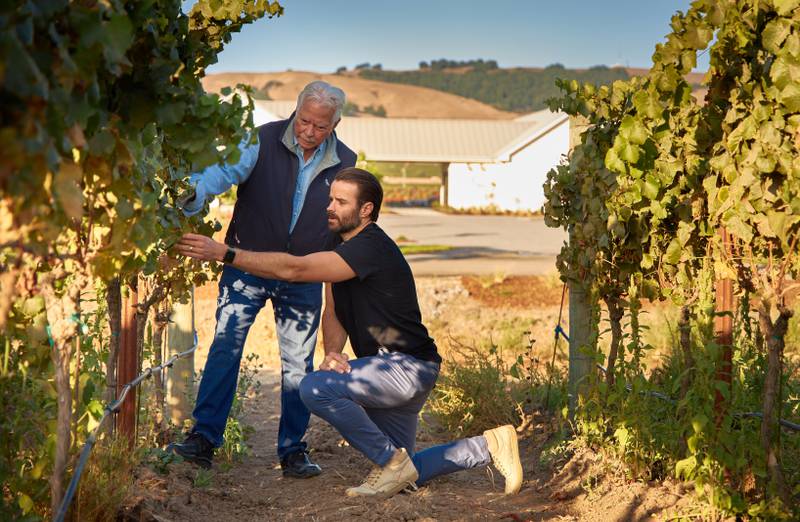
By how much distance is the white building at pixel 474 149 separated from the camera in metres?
44.3

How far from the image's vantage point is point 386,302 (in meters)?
4.82

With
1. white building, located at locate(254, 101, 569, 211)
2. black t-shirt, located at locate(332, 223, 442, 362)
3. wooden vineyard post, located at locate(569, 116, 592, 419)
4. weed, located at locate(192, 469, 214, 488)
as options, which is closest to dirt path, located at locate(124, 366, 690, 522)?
weed, located at locate(192, 469, 214, 488)

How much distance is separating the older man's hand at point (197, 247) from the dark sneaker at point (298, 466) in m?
1.42

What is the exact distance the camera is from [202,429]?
5.07 metres

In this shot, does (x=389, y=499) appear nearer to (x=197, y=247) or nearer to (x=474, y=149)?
(x=197, y=247)

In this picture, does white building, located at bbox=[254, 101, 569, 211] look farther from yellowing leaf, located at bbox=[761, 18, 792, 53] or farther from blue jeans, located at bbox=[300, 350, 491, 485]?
yellowing leaf, located at bbox=[761, 18, 792, 53]

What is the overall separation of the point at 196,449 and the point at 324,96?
6.01 feet

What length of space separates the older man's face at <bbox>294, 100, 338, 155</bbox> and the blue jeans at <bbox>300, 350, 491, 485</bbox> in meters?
1.16

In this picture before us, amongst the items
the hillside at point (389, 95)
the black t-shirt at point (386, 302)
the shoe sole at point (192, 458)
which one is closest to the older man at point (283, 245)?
the shoe sole at point (192, 458)

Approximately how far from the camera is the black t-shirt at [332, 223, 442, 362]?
4.79m

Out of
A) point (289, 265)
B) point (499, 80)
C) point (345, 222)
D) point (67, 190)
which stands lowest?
point (289, 265)

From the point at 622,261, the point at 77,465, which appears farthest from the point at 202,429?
the point at 622,261

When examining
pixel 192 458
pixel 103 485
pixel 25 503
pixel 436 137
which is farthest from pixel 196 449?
→ pixel 436 137

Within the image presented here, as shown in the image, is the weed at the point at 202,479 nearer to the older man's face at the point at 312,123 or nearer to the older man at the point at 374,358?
the older man at the point at 374,358
